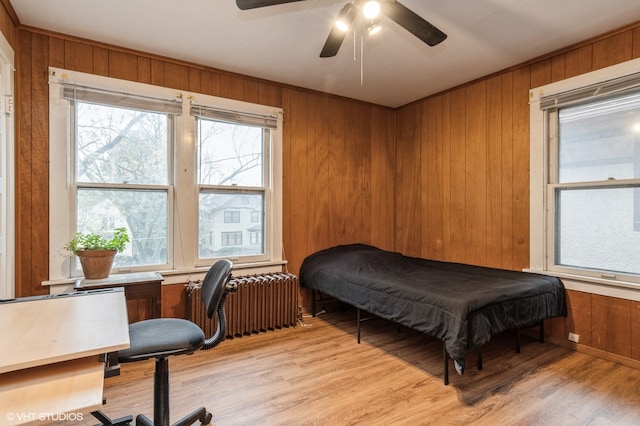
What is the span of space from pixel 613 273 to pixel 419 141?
2421mm

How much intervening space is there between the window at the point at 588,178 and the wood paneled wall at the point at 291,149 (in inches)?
73.4

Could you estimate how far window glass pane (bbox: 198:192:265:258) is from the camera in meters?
3.49

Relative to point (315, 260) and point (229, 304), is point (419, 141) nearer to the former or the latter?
point (315, 260)

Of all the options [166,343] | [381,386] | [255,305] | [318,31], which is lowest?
[381,386]

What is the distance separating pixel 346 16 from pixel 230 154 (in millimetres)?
2066

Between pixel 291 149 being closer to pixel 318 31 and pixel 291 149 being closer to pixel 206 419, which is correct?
pixel 318 31

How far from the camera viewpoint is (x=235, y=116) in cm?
355

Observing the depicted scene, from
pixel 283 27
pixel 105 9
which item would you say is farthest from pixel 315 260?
pixel 105 9

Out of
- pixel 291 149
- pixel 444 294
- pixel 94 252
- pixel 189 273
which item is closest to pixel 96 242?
pixel 94 252

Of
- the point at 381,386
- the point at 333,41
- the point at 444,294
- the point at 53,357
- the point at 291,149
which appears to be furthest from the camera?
the point at 291,149

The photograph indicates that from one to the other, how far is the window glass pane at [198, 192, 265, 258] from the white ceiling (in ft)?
4.34

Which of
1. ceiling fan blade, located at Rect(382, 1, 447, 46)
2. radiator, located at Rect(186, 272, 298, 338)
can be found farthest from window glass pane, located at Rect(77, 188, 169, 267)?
ceiling fan blade, located at Rect(382, 1, 447, 46)

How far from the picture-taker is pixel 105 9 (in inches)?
97.2

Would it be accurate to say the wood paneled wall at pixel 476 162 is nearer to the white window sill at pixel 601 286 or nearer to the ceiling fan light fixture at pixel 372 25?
the white window sill at pixel 601 286
